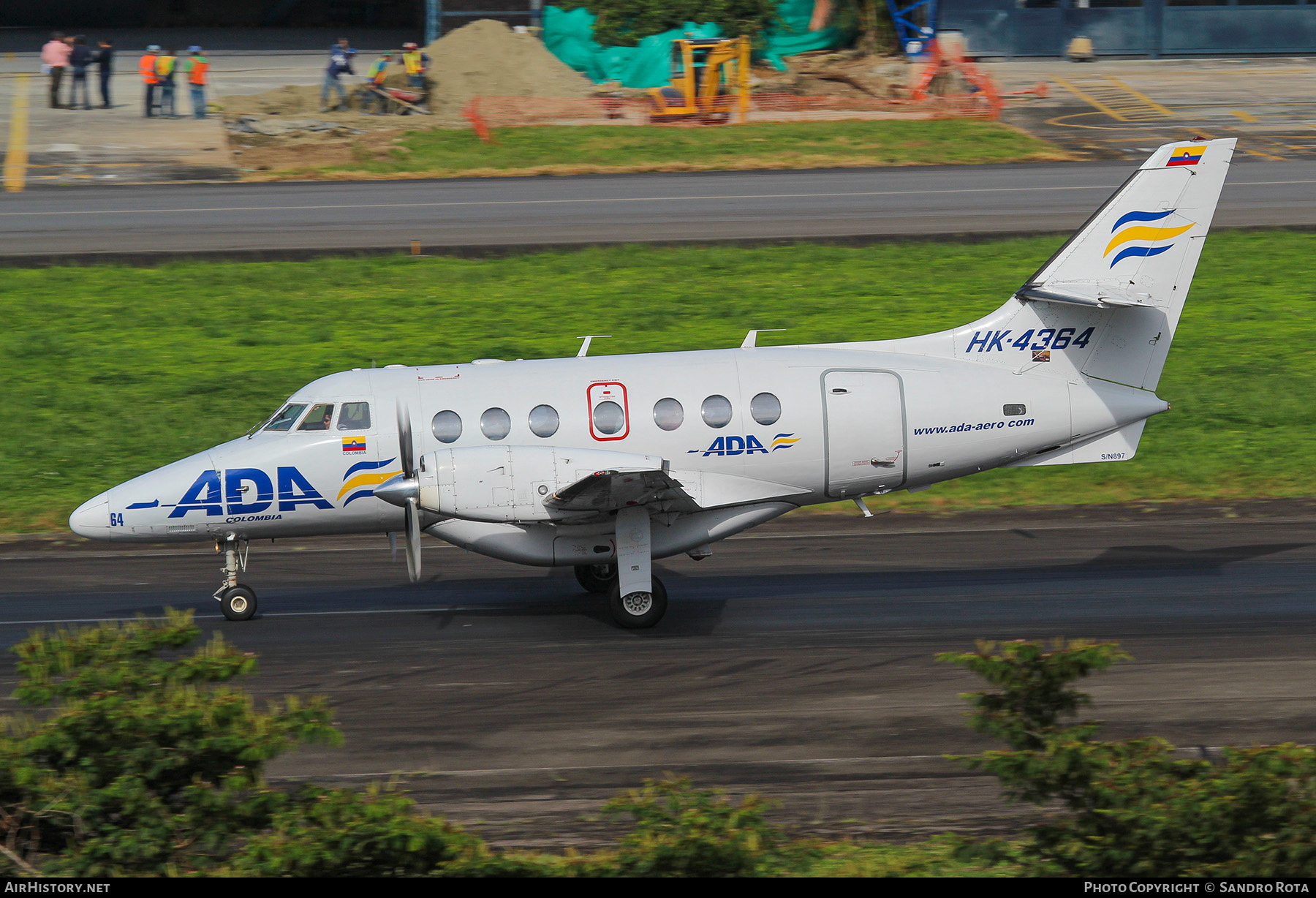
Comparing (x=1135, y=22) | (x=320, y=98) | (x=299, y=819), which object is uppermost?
(x=1135, y=22)

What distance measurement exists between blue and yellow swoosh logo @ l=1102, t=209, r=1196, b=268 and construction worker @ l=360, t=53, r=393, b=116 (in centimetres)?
3486

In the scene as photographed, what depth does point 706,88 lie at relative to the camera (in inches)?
1849

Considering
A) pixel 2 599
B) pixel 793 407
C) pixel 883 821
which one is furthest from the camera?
pixel 2 599

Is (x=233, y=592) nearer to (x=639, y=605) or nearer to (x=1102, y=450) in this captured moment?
(x=639, y=605)

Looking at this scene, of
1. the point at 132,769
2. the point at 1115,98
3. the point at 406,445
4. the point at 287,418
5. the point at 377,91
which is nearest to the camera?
the point at 132,769

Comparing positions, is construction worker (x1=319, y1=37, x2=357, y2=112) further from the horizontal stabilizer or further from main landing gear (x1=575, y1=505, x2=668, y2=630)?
the horizontal stabilizer

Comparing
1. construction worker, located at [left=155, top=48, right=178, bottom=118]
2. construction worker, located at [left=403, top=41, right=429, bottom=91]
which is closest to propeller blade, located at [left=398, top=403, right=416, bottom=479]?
construction worker, located at [left=403, top=41, right=429, bottom=91]

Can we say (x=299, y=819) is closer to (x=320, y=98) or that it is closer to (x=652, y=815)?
(x=652, y=815)

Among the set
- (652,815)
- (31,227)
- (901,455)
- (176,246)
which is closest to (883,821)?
(652,815)

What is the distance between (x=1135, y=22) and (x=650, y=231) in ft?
101

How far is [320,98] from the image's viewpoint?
157 feet

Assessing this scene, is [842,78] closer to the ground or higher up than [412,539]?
higher up

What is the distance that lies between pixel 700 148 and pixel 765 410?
28.1 metres

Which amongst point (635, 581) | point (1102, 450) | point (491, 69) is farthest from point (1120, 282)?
point (491, 69)
